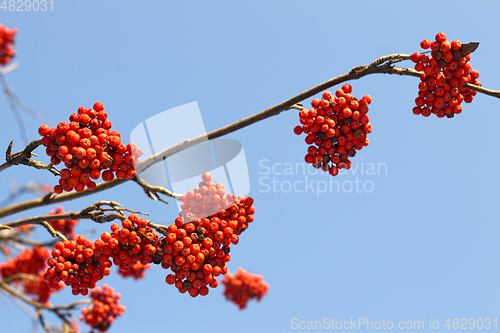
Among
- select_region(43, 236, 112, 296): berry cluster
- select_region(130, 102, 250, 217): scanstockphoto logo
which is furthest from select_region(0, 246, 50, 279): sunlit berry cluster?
select_region(130, 102, 250, 217): scanstockphoto logo

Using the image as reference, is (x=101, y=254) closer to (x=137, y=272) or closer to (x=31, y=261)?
(x=137, y=272)

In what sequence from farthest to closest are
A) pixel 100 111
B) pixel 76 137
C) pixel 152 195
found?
pixel 152 195
pixel 100 111
pixel 76 137

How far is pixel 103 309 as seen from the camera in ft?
23.9

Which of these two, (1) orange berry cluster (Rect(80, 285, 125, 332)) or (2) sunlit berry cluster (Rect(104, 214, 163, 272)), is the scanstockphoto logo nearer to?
(2) sunlit berry cluster (Rect(104, 214, 163, 272))

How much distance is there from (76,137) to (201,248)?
5.37 ft

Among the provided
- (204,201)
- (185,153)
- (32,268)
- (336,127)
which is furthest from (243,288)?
(336,127)

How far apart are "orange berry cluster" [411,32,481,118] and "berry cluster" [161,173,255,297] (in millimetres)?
2450

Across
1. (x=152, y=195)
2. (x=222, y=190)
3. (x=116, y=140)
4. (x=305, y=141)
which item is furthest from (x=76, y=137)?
(x=305, y=141)

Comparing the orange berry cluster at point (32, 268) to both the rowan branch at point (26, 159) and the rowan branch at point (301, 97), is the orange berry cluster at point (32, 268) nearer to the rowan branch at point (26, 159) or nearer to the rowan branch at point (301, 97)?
the rowan branch at point (26, 159)

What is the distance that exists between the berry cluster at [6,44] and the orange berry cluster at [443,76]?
11.0 m

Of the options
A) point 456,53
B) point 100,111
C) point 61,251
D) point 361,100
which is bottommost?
point 61,251

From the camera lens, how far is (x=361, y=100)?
4242 millimetres

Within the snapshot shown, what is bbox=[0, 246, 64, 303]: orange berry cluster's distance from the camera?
873 cm

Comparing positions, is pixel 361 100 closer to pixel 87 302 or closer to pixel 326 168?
pixel 326 168
